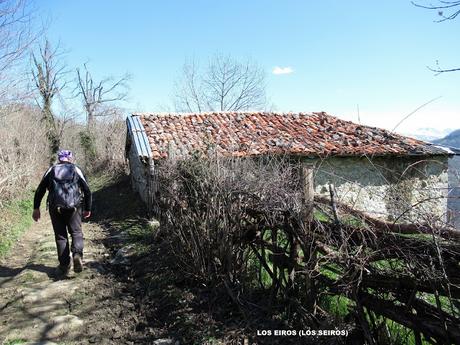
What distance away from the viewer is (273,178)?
162 inches

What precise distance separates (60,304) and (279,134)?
406 inches

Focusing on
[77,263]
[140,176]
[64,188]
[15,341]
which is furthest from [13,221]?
[15,341]

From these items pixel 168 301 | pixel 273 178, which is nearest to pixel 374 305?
pixel 273 178

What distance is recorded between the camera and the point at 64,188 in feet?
17.7

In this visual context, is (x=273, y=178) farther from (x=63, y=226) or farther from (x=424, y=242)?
(x=63, y=226)

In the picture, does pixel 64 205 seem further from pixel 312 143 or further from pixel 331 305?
pixel 312 143

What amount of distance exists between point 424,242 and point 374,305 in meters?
0.65

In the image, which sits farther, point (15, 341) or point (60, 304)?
point (60, 304)

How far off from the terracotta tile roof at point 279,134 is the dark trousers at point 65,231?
5642 millimetres

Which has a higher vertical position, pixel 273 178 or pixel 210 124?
pixel 210 124

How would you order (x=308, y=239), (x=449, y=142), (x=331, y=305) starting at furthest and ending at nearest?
(x=449, y=142) → (x=331, y=305) → (x=308, y=239)

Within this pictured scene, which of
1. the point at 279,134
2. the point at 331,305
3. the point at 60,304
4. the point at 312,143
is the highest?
the point at 279,134

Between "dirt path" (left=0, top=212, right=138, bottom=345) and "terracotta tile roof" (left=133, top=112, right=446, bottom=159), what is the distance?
18.5ft

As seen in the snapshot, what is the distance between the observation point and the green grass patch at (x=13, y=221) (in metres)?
7.51
